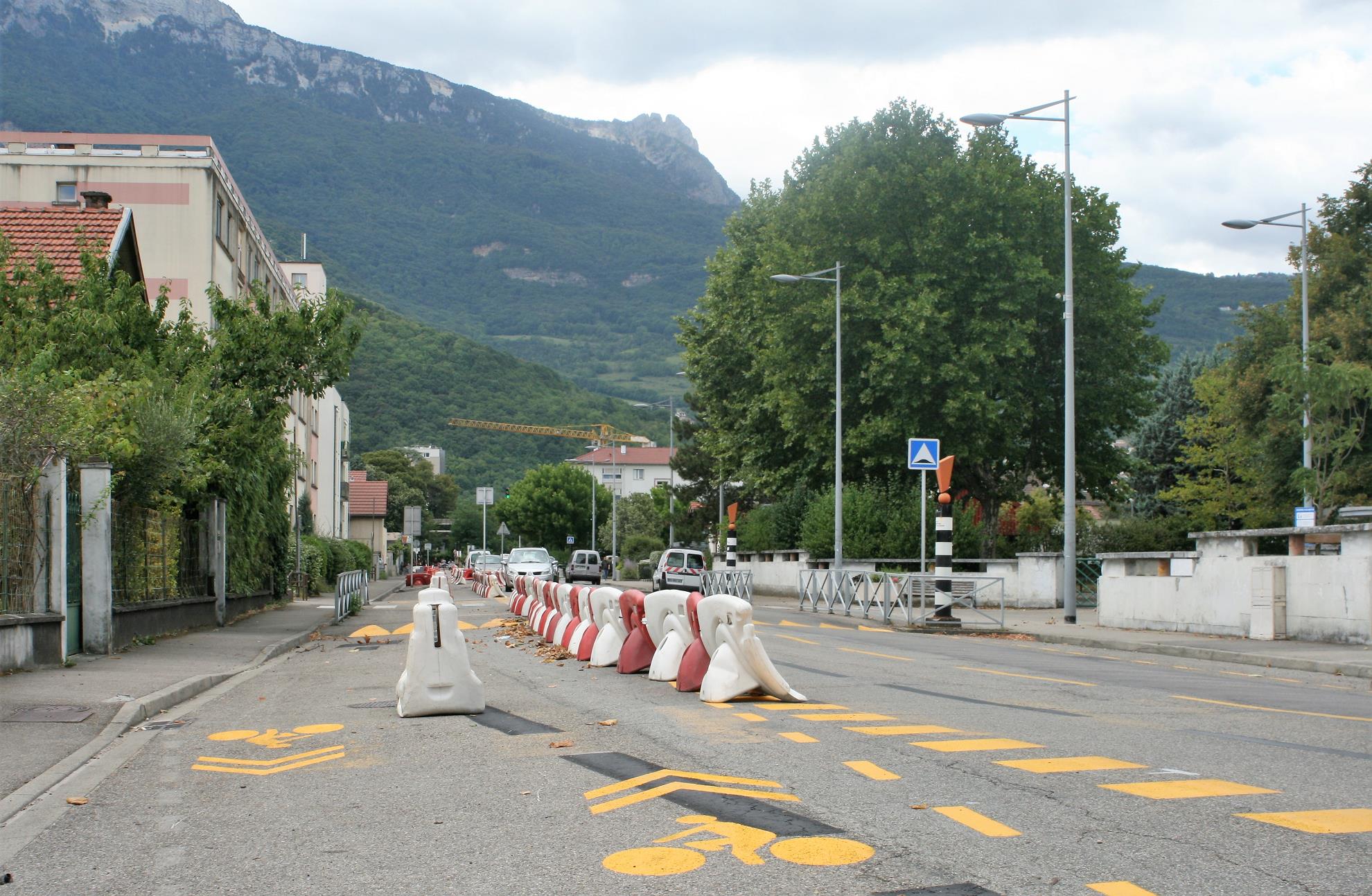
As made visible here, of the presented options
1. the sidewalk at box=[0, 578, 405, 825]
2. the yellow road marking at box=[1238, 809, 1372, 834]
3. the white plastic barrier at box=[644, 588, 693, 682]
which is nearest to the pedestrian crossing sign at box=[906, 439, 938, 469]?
the sidewalk at box=[0, 578, 405, 825]

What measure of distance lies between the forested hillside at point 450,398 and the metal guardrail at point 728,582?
8299 centimetres

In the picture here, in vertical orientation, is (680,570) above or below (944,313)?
below

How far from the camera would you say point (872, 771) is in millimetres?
7488

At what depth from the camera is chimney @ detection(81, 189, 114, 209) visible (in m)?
30.3

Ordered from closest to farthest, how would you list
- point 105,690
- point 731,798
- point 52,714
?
1. point 731,798
2. point 52,714
3. point 105,690

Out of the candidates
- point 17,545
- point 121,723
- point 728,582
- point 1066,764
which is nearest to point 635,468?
point 728,582

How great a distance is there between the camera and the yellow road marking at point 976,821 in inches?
231

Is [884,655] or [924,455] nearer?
[884,655]

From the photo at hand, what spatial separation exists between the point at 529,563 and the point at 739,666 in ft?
127

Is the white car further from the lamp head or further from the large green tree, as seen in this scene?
the lamp head

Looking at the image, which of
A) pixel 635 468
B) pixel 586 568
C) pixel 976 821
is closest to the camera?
pixel 976 821

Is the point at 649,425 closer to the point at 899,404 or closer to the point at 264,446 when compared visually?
the point at 899,404

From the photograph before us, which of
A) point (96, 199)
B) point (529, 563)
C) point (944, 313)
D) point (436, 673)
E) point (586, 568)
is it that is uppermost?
point (96, 199)

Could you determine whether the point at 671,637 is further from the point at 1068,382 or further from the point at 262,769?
the point at 1068,382
